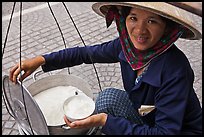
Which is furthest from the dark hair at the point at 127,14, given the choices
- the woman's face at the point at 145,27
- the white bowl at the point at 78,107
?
the white bowl at the point at 78,107

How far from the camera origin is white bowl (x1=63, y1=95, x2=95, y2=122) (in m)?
1.16

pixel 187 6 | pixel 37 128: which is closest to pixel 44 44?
pixel 37 128

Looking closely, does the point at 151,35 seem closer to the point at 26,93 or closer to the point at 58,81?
the point at 26,93

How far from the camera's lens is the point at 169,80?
3.37 ft

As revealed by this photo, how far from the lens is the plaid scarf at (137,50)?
1.06 metres

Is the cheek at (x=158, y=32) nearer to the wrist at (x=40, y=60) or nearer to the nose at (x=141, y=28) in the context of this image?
the nose at (x=141, y=28)

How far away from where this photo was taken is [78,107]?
1.22 metres

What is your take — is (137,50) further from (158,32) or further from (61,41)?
(61,41)

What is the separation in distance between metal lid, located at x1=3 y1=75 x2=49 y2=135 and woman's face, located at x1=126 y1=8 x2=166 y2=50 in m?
0.42

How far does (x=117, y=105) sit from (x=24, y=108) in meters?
0.41

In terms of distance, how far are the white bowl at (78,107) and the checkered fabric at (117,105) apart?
109mm

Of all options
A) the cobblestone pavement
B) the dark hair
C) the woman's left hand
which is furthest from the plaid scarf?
the cobblestone pavement

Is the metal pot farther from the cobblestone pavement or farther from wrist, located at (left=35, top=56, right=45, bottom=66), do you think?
the cobblestone pavement

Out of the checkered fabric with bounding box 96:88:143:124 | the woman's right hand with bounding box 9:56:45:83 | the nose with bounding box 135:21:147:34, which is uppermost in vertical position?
the nose with bounding box 135:21:147:34
